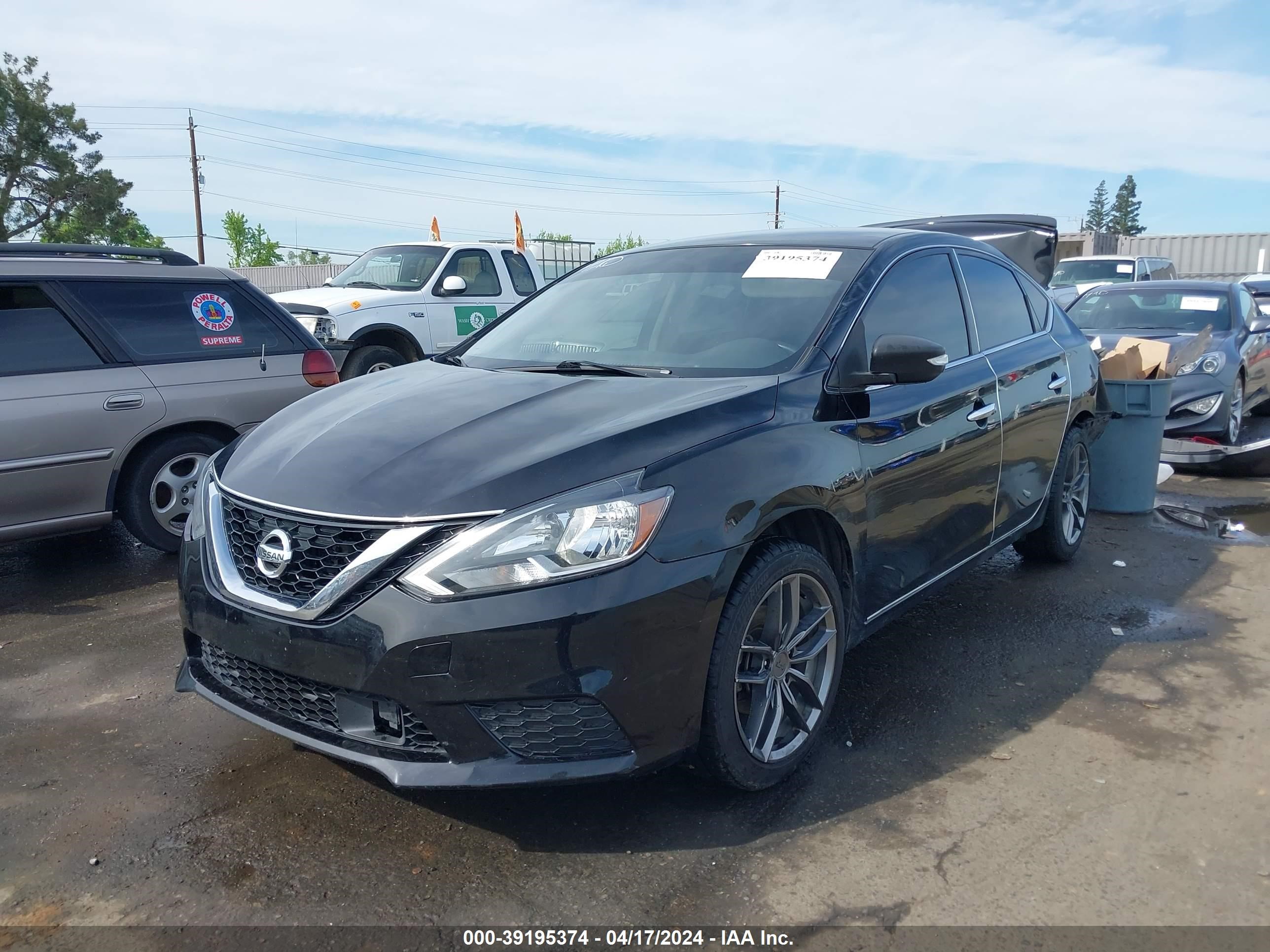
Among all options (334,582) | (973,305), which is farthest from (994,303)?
(334,582)

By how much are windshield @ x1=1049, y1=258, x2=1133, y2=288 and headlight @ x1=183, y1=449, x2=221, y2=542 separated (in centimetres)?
1863

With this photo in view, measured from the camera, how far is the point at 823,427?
3.25 meters

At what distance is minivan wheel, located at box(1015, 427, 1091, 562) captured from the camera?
5258 mm

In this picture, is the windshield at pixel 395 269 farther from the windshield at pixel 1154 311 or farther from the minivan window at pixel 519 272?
the windshield at pixel 1154 311

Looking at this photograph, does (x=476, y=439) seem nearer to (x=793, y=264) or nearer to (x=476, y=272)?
(x=793, y=264)

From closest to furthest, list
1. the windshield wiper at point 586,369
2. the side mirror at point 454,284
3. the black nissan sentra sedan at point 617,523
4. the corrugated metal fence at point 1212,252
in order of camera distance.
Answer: the black nissan sentra sedan at point 617,523 < the windshield wiper at point 586,369 < the side mirror at point 454,284 < the corrugated metal fence at point 1212,252

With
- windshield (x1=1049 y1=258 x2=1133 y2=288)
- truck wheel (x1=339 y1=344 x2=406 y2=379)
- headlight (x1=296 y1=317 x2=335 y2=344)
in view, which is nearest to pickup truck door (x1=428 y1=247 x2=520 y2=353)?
truck wheel (x1=339 y1=344 x2=406 y2=379)

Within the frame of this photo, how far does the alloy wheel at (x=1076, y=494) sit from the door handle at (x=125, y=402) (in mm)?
4907

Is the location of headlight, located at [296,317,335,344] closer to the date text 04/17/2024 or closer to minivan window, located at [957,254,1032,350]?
minivan window, located at [957,254,1032,350]

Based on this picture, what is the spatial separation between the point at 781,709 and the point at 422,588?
1237 millimetres

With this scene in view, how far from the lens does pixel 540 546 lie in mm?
2535

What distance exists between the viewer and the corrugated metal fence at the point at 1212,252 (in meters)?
30.1

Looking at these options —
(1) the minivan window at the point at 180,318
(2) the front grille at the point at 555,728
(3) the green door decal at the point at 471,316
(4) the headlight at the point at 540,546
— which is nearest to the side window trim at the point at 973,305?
(4) the headlight at the point at 540,546

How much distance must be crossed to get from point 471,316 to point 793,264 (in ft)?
25.7
